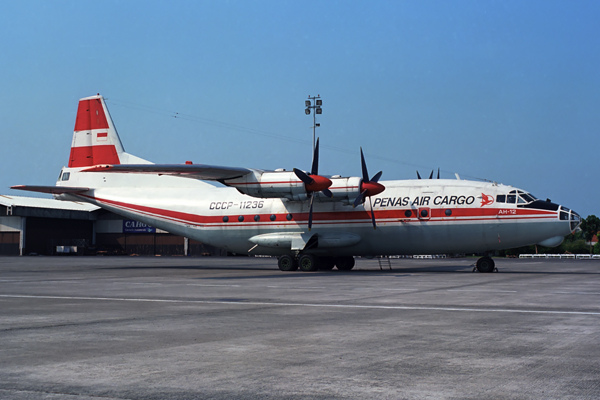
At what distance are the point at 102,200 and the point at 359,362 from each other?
3428cm

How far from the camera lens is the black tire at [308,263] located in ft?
107

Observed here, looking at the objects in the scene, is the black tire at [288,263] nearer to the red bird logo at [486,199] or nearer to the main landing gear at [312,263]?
the main landing gear at [312,263]

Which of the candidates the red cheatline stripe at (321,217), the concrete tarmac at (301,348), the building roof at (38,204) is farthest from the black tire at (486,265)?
the building roof at (38,204)

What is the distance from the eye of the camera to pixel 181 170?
100 feet

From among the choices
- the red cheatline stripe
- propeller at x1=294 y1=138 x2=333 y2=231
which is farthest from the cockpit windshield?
propeller at x1=294 y1=138 x2=333 y2=231

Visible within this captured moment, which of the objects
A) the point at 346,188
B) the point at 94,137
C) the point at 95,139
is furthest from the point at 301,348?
the point at 94,137

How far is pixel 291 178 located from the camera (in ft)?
101

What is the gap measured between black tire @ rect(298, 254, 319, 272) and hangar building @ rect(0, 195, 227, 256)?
47418 mm

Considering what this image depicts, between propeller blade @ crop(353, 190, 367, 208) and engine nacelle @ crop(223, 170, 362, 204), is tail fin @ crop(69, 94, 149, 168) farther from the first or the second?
propeller blade @ crop(353, 190, 367, 208)

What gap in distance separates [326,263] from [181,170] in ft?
34.3

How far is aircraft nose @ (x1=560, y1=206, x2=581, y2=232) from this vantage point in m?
28.7

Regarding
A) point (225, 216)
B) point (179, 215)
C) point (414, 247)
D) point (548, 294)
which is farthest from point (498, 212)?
point (179, 215)

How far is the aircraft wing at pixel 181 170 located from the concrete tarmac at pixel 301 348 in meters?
13.8

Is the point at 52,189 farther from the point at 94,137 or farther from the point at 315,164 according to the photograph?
the point at 315,164
